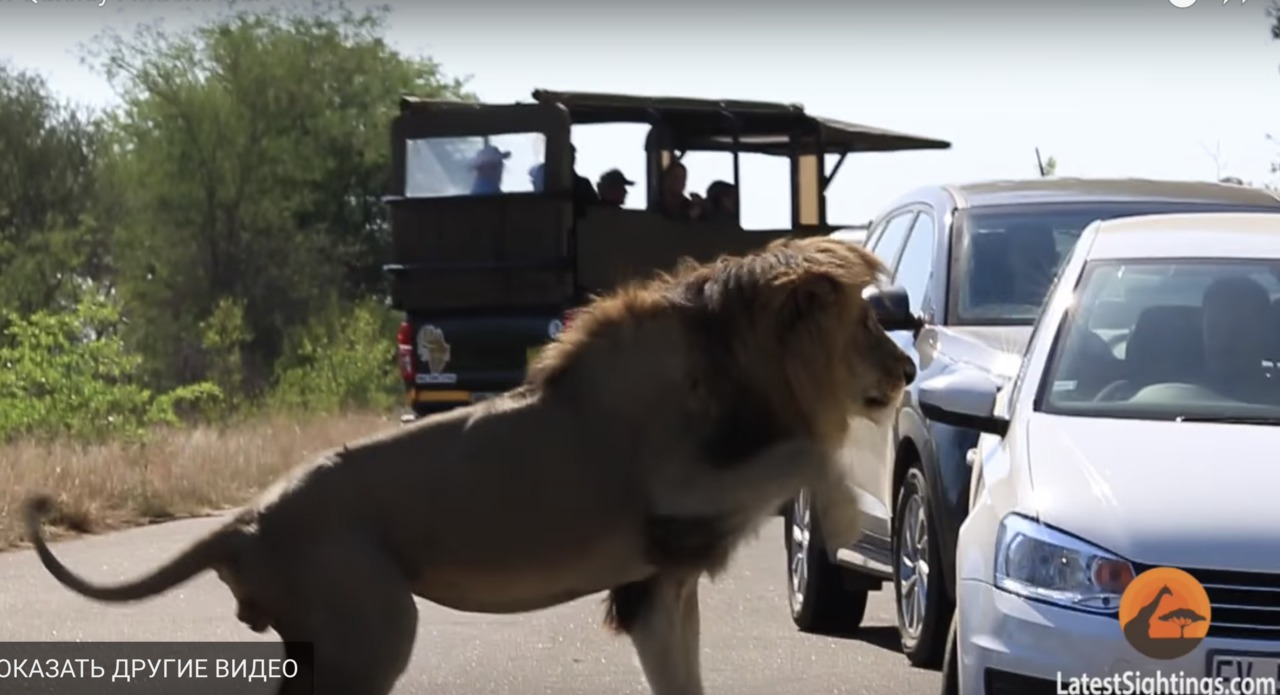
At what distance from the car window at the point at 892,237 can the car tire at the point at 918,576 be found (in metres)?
1.58

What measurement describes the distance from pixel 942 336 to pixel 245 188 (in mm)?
37321

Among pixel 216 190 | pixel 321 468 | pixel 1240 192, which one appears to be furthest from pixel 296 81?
pixel 321 468

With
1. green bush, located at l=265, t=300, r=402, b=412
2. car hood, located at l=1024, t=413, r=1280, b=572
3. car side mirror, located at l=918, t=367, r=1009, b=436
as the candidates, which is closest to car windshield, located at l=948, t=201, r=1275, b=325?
car side mirror, located at l=918, t=367, r=1009, b=436

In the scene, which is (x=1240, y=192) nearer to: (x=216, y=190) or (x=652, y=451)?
(x=652, y=451)

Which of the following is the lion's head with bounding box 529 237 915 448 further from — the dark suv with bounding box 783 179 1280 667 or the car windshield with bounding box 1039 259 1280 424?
the dark suv with bounding box 783 179 1280 667

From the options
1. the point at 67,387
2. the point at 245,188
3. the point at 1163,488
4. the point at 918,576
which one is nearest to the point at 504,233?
the point at 67,387

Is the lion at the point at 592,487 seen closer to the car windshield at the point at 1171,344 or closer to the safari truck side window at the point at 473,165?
the car windshield at the point at 1171,344

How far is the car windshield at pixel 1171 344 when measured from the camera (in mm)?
7156

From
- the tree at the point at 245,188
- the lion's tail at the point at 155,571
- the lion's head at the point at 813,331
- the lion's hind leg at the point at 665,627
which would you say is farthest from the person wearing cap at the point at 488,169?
the tree at the point at 245,188

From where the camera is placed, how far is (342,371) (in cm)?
3303

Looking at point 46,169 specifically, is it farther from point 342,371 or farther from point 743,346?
point 743,346

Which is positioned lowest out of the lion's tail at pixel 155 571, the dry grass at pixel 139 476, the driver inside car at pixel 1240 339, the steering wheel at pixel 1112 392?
the dry grass at pixel 139 476

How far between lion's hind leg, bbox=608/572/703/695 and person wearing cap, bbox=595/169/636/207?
12.9 meters

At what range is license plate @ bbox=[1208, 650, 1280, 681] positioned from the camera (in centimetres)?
578
